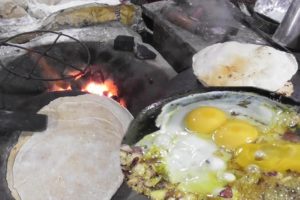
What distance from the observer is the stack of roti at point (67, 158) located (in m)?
2.95

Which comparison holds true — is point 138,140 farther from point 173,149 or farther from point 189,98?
point 189,98

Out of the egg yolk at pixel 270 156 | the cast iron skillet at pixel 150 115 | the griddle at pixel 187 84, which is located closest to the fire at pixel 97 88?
the griddle at pixel 187 84

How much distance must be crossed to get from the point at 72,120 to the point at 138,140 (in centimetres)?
95

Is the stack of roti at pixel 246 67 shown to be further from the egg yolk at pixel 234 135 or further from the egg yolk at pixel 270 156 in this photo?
the egg yolk at pixel 270 156

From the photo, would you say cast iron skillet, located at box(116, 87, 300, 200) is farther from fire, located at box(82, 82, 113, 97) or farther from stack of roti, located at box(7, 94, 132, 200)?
fire, located at box(82, 82, 113, 97)

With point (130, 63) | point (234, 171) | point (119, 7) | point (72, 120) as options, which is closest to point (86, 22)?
point (119, 7)

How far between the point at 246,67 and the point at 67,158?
1607 millimetres

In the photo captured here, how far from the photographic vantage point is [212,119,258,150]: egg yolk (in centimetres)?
259

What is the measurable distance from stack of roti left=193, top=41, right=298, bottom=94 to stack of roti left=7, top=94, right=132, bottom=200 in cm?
95

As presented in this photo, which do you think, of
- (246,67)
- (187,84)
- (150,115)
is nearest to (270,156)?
(150,115)

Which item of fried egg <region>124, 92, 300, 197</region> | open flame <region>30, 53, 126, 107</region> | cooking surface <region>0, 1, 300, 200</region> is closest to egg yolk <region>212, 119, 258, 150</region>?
fried egg <region>124, 92, 300, 197</region>

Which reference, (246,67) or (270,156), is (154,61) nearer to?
(246,67)

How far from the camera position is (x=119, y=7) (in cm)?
536

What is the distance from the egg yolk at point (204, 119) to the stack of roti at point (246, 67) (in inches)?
17.4
